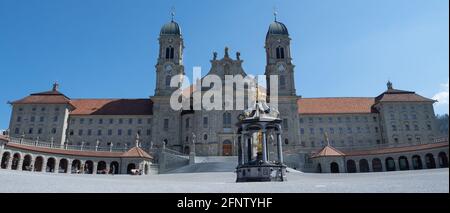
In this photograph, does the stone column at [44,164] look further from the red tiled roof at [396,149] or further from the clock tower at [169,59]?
the red tiled roof at [396,149]

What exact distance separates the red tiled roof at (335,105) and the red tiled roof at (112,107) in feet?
121

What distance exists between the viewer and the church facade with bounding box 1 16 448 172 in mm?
64562

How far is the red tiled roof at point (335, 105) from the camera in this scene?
241ft

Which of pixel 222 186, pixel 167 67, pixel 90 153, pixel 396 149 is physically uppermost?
pixel 167 67

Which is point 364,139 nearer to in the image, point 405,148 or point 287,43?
point 405,148

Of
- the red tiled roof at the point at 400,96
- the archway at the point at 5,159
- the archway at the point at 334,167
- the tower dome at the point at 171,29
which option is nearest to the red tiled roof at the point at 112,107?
the tower dome at the point at 171,29

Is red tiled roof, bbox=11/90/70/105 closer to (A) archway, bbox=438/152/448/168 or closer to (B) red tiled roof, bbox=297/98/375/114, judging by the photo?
(B) red tiled roof, bbox=297/98/375/114

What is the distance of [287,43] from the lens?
7538 cm

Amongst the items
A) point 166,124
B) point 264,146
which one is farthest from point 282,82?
point 264,146

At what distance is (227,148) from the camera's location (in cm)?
6256

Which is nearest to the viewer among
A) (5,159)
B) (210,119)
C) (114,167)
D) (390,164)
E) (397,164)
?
(5,159)

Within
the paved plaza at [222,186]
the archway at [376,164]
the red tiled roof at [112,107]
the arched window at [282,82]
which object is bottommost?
the paved plaza at [222,186]

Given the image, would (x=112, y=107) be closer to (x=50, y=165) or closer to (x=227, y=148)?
(x=50, y=165)

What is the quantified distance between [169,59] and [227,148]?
86.1ft
